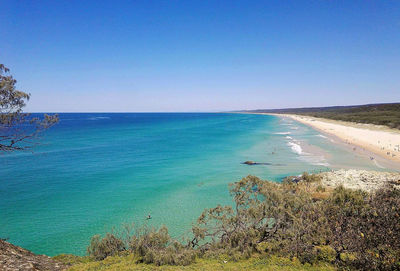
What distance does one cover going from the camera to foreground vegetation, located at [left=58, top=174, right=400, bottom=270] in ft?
27.2

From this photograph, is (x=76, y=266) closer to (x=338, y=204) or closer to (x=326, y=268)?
(x=326, y=268)

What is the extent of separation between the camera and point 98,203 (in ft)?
64.7

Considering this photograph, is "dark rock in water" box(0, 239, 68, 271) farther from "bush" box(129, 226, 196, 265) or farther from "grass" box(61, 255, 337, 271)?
"bush" box(129, 226, 196, 265)

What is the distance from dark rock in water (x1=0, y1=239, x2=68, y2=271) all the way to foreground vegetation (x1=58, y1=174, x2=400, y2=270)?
3.12 ft

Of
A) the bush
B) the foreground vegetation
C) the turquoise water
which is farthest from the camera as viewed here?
the turquoise water

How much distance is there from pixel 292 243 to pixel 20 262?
11.0 meters

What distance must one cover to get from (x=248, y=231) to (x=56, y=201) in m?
18.2

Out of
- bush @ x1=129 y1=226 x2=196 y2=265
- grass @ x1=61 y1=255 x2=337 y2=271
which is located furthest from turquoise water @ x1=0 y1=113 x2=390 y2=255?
grass @ x1=61 y1=255 x2=337 y2=271

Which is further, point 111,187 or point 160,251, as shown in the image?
point 111,187

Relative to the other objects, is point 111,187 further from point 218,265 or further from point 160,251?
point 218,265

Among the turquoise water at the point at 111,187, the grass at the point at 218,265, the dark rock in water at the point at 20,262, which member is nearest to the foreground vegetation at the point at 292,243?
the grass at the point at 218,265

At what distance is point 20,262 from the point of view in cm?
845

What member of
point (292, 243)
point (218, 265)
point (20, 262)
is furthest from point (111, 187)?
point (292, 243)

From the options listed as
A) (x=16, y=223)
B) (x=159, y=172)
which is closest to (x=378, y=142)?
(x=159, y=172)
